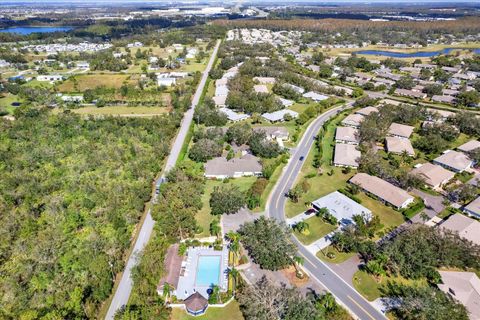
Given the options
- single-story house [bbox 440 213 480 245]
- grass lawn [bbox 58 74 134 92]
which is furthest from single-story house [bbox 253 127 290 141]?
grass lawn [bbox 58 74 134 92]

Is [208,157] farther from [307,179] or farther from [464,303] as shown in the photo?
[464,303]

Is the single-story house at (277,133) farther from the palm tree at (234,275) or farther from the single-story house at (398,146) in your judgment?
the palm tree at (234,275)

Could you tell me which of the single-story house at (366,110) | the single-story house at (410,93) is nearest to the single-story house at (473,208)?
the single-story house at (366,110)

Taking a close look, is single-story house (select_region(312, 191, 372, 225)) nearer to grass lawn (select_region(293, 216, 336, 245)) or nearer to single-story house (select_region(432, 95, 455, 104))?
grass lawn (select_region(293, 216, 336, 245))

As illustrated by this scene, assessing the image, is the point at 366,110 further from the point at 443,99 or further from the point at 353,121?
the point at 443,99

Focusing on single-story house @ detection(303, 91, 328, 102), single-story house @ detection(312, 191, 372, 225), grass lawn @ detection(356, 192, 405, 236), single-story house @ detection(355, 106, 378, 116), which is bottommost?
grass lawn @ detection(356, 192, 405, 236)

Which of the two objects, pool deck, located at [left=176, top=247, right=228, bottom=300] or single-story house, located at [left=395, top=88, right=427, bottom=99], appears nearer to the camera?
pool deck, located at [left=176, top=247, right=228, bottom=300]

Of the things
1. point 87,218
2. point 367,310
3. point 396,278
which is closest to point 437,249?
point 396,278
